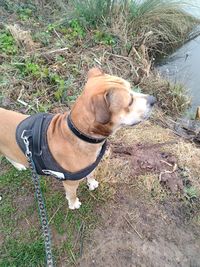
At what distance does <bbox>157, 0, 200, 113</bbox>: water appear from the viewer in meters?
5.25

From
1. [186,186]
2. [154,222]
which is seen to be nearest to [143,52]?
[186,186]

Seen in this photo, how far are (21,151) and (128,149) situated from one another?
127 centimetres

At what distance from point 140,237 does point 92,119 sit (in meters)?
1.24

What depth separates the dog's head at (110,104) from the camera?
90.8 inches

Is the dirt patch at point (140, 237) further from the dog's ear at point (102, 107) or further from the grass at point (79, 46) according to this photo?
the grass at point (79, 46)

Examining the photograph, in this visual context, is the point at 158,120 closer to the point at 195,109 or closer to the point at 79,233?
the point at 195,109

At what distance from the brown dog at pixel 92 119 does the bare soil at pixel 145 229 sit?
58cm

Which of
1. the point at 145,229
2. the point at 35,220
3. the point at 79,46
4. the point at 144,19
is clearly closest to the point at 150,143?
the point at 145,229

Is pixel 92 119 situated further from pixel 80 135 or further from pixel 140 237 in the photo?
pixel 140 237

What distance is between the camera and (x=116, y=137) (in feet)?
12.7

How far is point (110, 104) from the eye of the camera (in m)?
2.34

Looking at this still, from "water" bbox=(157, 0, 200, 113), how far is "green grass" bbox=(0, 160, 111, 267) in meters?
2.52

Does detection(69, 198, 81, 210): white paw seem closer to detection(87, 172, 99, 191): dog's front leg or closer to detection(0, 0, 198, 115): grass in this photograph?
detection(87, 172, 99, 191): dog's front leg

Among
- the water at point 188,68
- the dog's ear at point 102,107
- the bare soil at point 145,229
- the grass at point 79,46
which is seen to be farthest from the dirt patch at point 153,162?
the water at point 188,68
